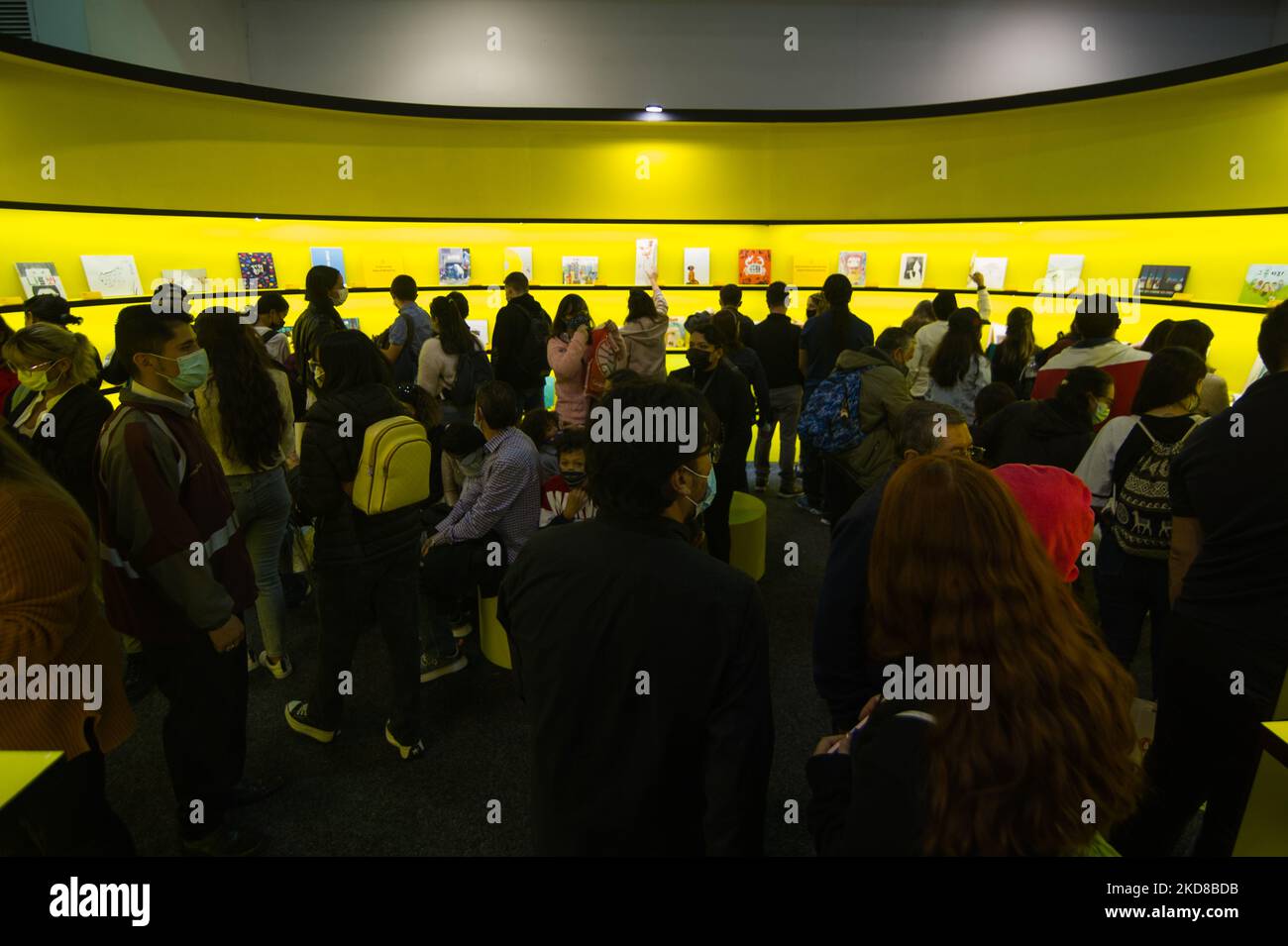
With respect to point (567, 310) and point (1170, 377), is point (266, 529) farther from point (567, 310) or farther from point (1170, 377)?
point (1170, 377)

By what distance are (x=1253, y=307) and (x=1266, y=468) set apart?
12.7 ft

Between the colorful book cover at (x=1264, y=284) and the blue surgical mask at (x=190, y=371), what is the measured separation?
5853 millimetres

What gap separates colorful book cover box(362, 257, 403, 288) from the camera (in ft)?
24.3

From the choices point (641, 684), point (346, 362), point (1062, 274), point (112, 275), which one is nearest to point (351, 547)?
point (346, 362)

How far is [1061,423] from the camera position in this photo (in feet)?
10.2

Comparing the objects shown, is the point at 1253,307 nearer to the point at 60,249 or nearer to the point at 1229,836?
the point at 1229,836

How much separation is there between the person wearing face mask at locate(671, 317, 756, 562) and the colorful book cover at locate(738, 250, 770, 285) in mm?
3851

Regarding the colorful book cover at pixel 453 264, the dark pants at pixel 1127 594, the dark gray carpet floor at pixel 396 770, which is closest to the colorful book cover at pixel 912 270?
the colorful book cover at pixel 453 264

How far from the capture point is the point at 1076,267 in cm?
640

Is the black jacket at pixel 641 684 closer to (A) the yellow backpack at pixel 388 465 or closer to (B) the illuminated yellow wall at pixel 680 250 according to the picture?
(A) the yellow backpack at pixel 388 465

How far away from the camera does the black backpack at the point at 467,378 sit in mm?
5051

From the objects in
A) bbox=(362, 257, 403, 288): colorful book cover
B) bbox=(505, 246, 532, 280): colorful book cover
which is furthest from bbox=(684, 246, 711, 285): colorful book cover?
bbox=(362, 257, 403, 288): colorful book cover

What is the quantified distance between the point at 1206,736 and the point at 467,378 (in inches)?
169
